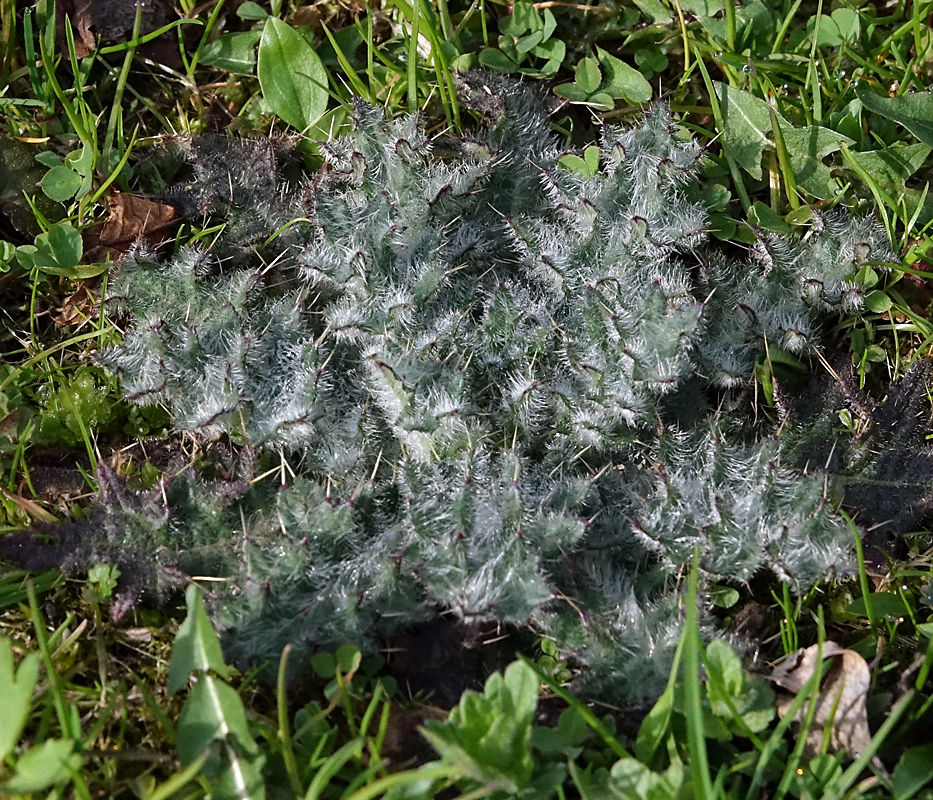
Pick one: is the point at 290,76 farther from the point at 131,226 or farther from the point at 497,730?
the point at 497,730

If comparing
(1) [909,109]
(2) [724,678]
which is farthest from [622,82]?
(2) [724,678]

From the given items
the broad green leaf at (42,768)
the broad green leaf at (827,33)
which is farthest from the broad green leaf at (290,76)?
the broad green leaf at (42,768)

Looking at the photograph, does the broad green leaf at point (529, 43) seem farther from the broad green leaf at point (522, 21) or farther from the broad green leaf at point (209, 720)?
the broad green leaf at point (209, 720)

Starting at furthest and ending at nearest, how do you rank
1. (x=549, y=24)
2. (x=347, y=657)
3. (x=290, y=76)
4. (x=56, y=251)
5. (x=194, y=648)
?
(x=549, y=24), (x=290, y=76), (x=56, y=251), (x=347, y=657), (x=194, y=648)

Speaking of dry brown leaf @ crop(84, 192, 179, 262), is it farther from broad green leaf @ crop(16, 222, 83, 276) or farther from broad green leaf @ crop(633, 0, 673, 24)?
broad green leaf @ crop(633, 0, 673, 24)

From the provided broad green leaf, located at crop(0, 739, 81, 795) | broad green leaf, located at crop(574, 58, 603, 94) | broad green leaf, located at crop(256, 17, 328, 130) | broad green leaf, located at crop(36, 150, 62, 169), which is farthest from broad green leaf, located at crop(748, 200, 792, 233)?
broad green leaf, located at crop(0, 739, 81, 795)

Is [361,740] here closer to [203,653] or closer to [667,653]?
[203,653]
